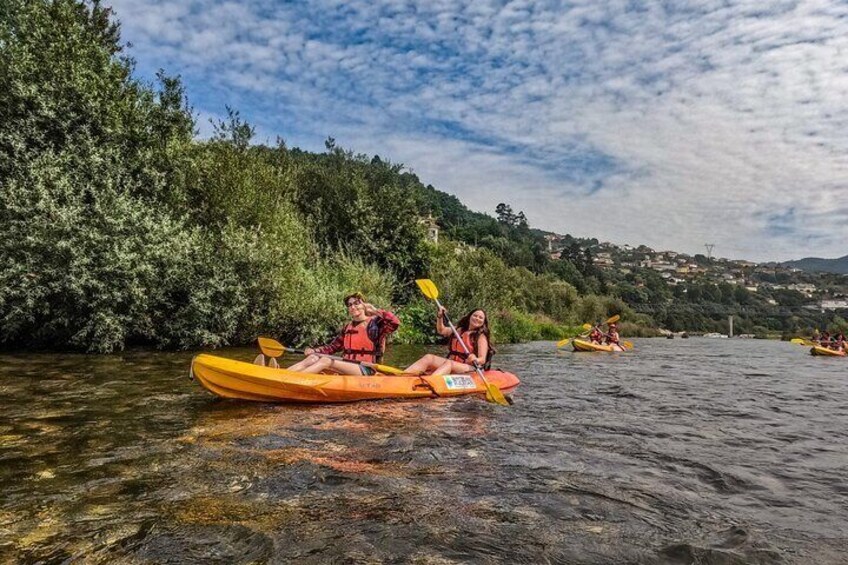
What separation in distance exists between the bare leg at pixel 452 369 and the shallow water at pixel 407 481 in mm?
645

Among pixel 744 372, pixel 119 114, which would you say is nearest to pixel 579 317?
pixel 744 372

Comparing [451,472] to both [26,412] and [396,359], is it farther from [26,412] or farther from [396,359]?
[396,359]

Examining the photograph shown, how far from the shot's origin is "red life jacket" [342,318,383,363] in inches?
333

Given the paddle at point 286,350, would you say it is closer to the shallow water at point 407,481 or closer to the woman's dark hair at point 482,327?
the shallow water at point 407,481

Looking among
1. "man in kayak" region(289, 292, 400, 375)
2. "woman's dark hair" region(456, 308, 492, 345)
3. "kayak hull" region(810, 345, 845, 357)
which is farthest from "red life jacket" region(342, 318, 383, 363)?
"kayak hull" region(810, 345, 845, 357)

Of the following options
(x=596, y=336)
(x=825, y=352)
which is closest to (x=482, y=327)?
(x=596, y=336)

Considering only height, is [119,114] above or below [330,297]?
above

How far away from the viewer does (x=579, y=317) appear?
46719 mm

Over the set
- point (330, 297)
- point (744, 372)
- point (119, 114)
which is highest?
point (119, 114)

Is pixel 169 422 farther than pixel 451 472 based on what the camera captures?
→ Yes

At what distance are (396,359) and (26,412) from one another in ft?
29.2

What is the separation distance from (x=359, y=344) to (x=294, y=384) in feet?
5.65

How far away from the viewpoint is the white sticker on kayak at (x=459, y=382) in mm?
8211

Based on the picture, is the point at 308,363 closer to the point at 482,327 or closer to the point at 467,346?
the point at 467,346
